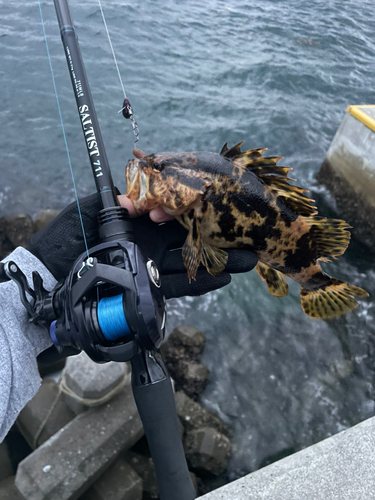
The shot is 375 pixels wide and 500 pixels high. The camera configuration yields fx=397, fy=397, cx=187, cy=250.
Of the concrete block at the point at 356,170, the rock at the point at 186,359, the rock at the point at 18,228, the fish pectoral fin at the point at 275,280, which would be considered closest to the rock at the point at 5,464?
the rock at the point at 186,359

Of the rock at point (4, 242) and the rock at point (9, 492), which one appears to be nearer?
the rock at point (9, 492)

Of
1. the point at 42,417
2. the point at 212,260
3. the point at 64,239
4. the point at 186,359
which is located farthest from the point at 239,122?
the point at 42,417

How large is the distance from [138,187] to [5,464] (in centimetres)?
350

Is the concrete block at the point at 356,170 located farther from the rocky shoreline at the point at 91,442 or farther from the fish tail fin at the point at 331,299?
the rocky shoreline at the point at 91,442

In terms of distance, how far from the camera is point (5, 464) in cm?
435

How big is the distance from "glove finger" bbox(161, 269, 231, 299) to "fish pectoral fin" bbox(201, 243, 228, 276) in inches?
8.3

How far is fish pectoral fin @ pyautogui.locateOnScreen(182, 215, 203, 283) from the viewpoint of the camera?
299cm

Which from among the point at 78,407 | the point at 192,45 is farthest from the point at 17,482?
the point at 192,45

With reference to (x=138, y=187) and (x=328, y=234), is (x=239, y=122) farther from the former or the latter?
(x=138, y=187)

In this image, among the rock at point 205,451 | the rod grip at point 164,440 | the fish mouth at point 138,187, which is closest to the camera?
the rod grip at point 164,440

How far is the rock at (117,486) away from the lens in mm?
3936

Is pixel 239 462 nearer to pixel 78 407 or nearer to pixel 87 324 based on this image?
pixel 78 407

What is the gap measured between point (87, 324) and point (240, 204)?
1.58m

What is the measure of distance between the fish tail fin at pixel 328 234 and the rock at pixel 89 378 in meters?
2.56
